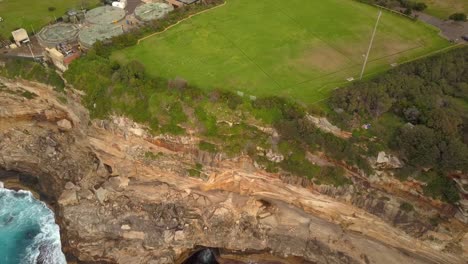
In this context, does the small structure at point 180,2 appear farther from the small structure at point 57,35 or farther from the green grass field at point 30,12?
the small structure at point 57,35

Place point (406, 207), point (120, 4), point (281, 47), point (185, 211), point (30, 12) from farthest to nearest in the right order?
point (30, 12), point (120, 4), point (281, 47), point (185, 211), point (406, 207)

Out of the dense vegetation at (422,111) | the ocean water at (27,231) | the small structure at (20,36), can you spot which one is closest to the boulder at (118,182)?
the ocean water at (27,231)

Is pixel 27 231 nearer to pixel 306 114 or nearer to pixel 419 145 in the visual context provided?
pixel 306 114

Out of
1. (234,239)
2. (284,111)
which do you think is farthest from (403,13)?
(234,239)

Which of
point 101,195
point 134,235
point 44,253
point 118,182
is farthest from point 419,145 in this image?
point 44,253

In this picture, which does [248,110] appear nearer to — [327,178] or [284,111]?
[284,111]
